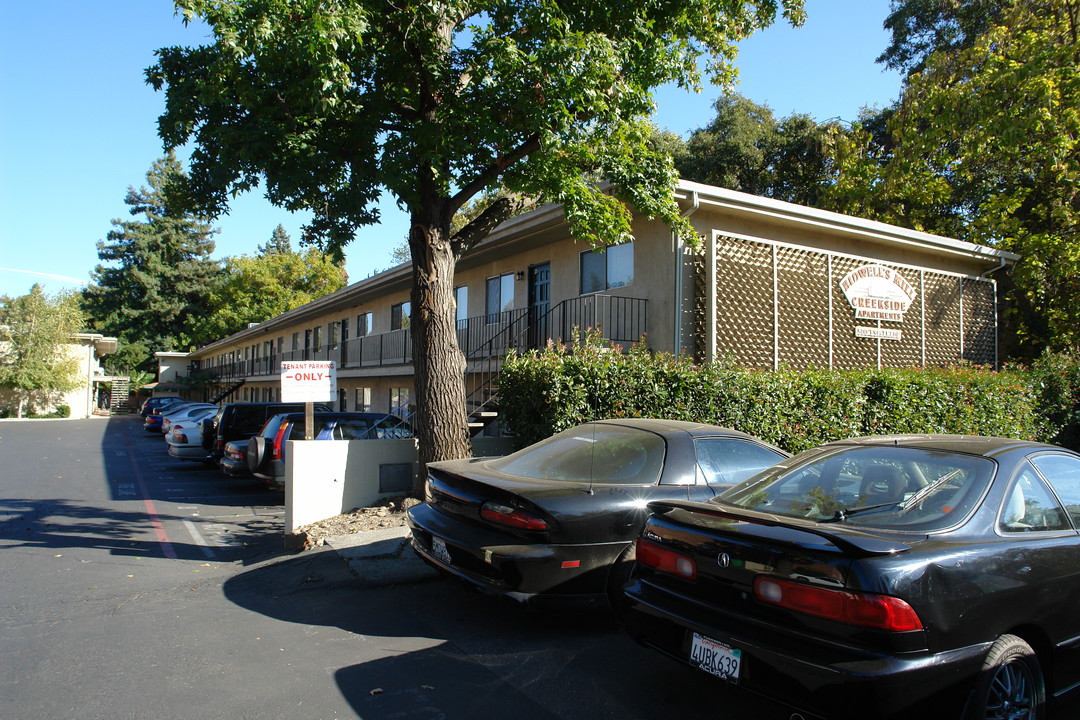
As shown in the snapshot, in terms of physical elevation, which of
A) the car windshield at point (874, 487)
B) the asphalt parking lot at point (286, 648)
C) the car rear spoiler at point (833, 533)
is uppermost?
the car windshield at point (874, 487)

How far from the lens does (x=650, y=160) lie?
32.6 feet

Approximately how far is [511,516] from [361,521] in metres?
4.12

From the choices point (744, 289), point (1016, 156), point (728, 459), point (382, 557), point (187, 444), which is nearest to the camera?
point (728, 459)

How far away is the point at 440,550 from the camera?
5.29m

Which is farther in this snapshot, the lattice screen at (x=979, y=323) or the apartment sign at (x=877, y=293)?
the lattice screen at (x=979, y=323)

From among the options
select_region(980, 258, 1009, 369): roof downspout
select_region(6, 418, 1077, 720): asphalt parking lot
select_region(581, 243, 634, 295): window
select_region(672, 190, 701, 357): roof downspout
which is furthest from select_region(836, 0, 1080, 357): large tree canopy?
select_region(6, 418, 1077, 720): asphalt parking lot

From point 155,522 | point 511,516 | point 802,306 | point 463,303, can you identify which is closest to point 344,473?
point 155,522

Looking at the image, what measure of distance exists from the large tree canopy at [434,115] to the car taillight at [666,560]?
5186 millimetres

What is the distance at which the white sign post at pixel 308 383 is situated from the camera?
28.5ft

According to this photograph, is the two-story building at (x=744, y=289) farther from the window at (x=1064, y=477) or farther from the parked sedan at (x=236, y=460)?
the window at (x=1064, y=477)

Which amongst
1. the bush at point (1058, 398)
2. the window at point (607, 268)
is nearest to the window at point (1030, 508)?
the window at point (607, 268)

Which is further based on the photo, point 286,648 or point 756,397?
point 756,397

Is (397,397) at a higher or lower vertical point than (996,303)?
lower

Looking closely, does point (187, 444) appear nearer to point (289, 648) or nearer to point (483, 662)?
point (289, 648)
